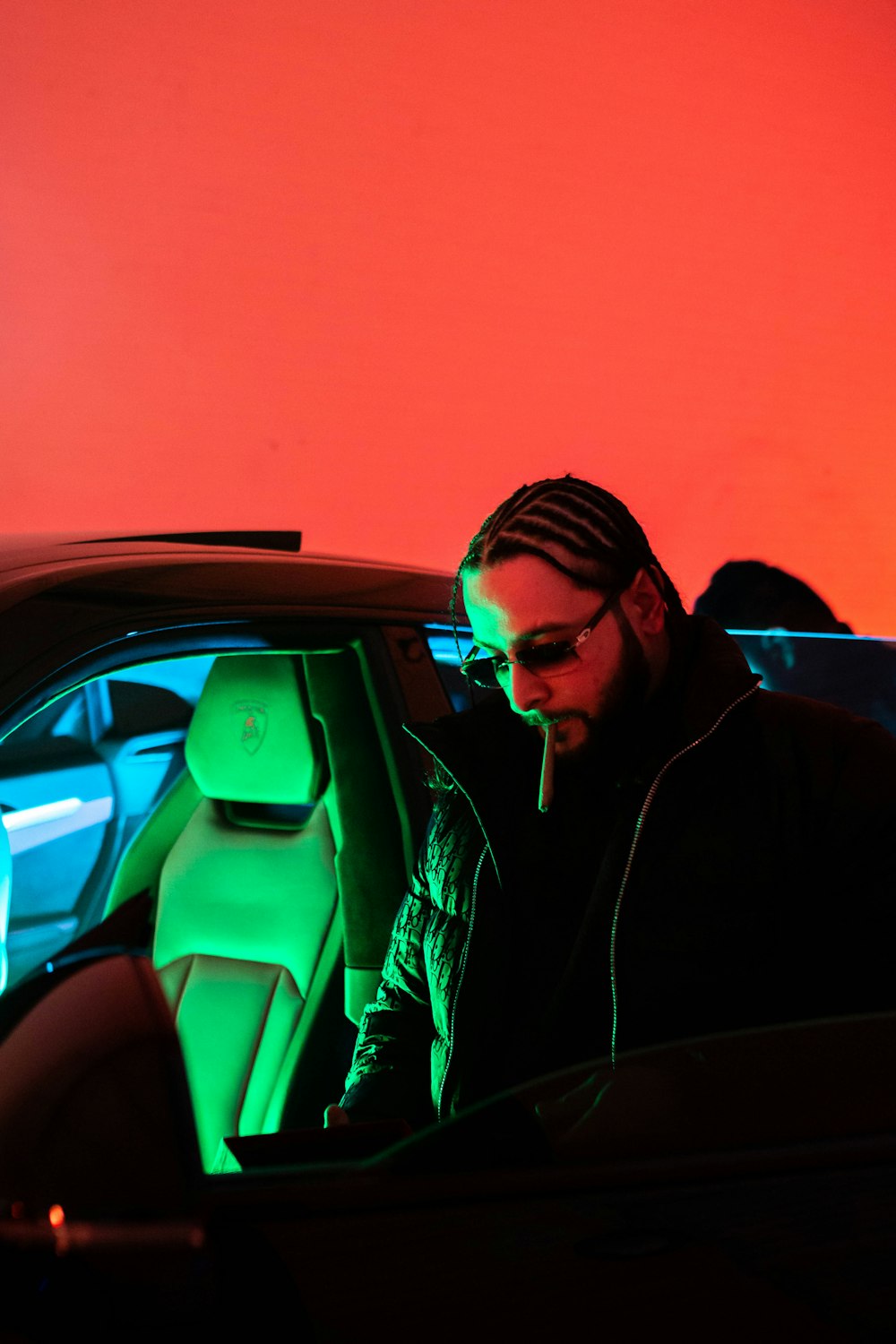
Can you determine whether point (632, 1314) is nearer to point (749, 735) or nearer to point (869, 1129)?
point (869, 1129)

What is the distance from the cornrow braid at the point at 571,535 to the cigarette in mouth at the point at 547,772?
19cm

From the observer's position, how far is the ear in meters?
1.43

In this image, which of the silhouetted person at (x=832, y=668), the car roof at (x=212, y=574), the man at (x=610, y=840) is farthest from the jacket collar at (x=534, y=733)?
the silhouetted person at (x=832, y=668)

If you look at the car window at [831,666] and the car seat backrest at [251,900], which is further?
the car window at [831,666]

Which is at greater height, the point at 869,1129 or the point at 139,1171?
the point at 139,1171

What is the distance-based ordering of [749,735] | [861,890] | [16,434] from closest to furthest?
[861,890]
[749,735]
[16,434]

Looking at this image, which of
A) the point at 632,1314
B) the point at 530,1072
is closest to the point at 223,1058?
the point at 530,1072

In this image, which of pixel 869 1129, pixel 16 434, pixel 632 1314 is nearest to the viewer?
pixel 632 1314

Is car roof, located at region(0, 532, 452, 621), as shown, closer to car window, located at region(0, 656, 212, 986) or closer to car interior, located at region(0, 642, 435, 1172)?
car interior, located at region(0, 642, 435, 1172)

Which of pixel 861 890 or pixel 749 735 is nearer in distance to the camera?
pixel 861 890

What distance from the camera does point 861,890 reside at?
1230 mm

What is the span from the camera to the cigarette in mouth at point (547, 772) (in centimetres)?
136

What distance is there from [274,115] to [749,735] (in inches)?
163

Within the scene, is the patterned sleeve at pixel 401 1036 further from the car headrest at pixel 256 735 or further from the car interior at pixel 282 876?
the car headrest at pixel 256 735
